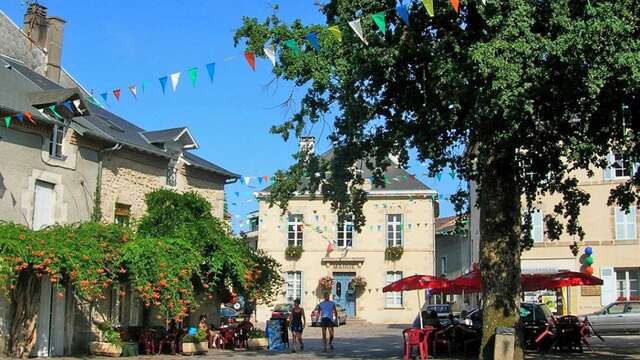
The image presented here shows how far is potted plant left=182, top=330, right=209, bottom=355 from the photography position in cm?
1980

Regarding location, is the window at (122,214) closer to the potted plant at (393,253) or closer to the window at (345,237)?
the window at (345,237)

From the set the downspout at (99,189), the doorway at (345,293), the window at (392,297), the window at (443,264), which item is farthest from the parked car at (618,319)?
the window at (443,264)

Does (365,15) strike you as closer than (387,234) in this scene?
Yes

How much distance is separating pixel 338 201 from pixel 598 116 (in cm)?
534

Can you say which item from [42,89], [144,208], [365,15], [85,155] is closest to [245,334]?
[144,208]

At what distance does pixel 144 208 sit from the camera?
2258 centimetres

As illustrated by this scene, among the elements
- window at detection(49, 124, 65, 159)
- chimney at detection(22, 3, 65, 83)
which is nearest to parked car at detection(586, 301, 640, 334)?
window at detection(49, 124, 65, 159)

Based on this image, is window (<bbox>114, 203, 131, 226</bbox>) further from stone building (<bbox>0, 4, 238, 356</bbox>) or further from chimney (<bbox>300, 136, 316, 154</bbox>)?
chimney (<bbox>300, 136, 316, 154</bbox>)

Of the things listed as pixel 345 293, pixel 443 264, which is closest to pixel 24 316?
pixel 345 293

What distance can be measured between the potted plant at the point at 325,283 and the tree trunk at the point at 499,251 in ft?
85.3

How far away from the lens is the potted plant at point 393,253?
133 ft

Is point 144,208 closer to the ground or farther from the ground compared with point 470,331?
farther from the ground

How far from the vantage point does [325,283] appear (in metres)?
40.5

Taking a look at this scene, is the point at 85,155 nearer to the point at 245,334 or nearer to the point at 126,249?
the point at 126,249
